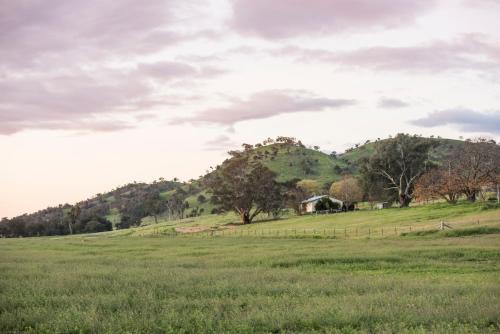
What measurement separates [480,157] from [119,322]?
290 ft

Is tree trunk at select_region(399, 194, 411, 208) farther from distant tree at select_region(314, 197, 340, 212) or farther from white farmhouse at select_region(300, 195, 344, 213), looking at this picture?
white farmhouse at select_region(300, 195, 344, 213)

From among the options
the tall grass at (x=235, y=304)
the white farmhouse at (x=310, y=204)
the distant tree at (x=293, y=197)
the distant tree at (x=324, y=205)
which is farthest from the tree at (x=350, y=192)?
the tall grass at (x=235, y=304)

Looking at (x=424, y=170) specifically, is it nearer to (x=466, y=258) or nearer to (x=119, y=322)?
(x=466, y=258)

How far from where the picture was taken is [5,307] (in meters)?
13.7

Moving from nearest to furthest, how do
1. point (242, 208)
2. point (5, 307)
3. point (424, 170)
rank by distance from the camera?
1. point (5, 307)
2. point (424, 170)
3. point (242, 208)

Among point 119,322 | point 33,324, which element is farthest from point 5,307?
point 119,322

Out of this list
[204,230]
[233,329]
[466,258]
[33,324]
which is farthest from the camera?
[204,230]

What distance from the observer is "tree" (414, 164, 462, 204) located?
293 feet

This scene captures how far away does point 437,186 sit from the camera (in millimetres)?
91250

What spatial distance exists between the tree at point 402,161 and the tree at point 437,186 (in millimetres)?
8863

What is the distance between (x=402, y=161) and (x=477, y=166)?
19.3m

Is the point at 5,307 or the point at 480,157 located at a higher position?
the point at 480,157

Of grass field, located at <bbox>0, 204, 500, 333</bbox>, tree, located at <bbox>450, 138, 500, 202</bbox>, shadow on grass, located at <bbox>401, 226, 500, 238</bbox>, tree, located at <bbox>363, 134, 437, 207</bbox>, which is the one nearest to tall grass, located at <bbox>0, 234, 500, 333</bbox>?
grass field, located at <bbox>0, 204, 500, 333</bbox>

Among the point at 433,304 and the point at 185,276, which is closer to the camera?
the point at 433,304
